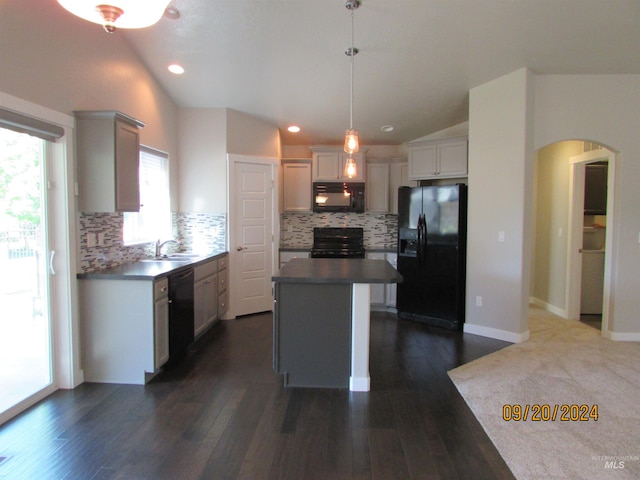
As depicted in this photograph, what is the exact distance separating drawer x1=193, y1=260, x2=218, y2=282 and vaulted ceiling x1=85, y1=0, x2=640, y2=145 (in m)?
2.00

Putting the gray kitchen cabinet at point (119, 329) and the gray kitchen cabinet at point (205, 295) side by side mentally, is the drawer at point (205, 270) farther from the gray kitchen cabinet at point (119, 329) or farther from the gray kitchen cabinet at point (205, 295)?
the gray kitchen cabinet at point (119, 329)

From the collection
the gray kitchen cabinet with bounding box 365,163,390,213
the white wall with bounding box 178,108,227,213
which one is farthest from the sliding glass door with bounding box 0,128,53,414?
the gray kitchen cabinet with bounding box 365,163,390,213

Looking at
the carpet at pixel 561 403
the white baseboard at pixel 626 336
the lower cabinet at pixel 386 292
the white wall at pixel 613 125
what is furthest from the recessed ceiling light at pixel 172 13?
the white baseboard at pixel 626 336

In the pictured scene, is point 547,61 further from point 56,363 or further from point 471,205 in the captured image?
point 56,363

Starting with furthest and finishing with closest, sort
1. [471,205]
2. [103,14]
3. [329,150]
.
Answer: [329,150] < [471,205] < [103,14]

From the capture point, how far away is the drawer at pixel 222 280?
438 centimetres

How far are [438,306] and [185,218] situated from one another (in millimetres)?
3409

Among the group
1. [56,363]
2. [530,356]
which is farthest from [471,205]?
[56,363]

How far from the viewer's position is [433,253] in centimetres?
449

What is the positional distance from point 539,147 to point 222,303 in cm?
404

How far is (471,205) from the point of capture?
4164 millimetres

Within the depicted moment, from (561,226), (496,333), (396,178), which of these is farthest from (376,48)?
(561,226)

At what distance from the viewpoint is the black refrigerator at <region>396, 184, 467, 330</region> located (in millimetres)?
4309
